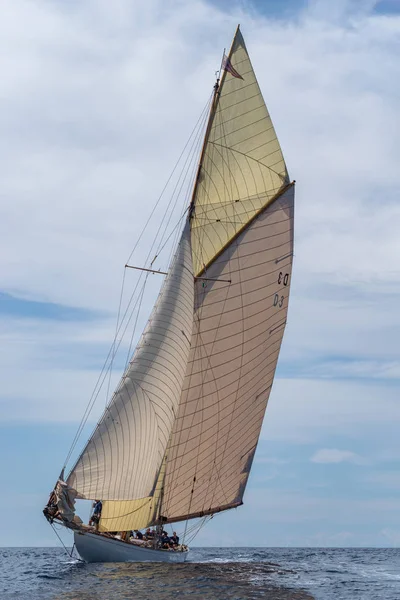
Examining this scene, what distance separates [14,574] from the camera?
57.5 meters

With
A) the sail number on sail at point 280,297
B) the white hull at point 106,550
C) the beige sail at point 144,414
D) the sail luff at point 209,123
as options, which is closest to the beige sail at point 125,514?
the white hull at point 106,550

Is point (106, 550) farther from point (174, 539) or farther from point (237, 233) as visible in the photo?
point (237, 233)

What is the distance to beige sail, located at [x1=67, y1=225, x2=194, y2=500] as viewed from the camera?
4262 cm

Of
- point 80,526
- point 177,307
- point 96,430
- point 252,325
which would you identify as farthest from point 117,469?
point 252,325

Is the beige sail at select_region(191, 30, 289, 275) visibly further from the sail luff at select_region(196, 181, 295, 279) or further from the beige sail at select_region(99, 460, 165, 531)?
the beige sail at select_region(99, 460, 165, 531)

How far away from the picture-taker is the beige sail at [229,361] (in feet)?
164

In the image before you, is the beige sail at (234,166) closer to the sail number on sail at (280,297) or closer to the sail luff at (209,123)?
the sail luff at (209,123)

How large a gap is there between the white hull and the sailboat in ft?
0.21

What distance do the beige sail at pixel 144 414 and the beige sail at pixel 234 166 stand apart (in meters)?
6.50

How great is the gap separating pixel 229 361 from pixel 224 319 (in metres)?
2.26

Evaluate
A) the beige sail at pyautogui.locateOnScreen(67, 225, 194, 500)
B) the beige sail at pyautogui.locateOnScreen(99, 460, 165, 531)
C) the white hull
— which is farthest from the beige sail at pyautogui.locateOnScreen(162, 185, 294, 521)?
the beige sail at pyautogui.locateOnScreen(67, 225, 194, 500)

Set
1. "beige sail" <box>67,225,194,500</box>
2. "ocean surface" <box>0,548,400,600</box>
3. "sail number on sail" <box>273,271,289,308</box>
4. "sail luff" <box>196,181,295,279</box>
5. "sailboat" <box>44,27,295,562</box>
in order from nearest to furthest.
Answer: "ocean surface" <box>0,548,400,600</box>
"beige sail" <box>67,225,194,500</box>
"sailboat" <box>44,27,295,562</box>
"sail luff" <box>196,181,295,279</box>
"sail number on sail" <box>273,271,289,308</box>

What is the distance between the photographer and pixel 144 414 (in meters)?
43.2

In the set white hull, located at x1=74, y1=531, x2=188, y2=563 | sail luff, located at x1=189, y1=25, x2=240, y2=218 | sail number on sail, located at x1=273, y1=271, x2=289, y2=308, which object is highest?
sail luff, located at x1=189, y1=25, x2=240, y2=218
